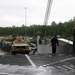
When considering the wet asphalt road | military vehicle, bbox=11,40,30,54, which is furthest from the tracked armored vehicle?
the wet asphalt road

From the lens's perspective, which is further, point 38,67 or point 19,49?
point 19,49

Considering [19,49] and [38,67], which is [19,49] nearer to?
[19,49]

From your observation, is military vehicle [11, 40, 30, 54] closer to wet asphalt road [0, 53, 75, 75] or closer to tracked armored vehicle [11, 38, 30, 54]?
tracked armored vehicle [11, 38, 30, 54]

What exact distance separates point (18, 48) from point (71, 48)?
44.4ft

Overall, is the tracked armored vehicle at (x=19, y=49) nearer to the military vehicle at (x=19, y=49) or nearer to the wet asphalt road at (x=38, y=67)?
the military vehicle at (x=19, y=49)

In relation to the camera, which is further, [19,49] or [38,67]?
[19,49]

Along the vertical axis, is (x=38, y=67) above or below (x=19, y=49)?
above

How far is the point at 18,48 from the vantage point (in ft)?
136

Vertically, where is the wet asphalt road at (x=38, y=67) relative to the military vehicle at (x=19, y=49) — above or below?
above

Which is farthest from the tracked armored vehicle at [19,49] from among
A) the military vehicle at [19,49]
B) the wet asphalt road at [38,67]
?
the wet asphalt road at [38,67]

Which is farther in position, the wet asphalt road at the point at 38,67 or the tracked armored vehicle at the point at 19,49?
the tracked armored vehicle at the point at 19,49

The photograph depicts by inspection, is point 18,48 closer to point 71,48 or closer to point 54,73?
point 71,48

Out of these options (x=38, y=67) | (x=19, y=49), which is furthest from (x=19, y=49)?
(x=38, y=67)

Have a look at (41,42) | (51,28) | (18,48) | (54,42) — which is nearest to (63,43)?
(54,42)
